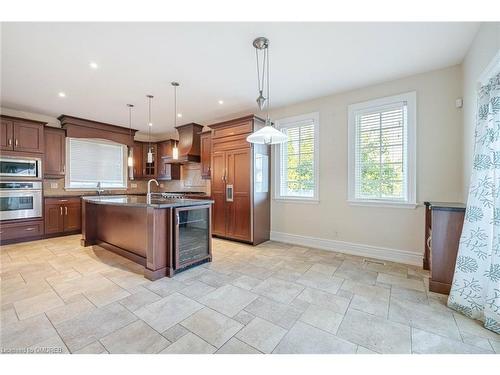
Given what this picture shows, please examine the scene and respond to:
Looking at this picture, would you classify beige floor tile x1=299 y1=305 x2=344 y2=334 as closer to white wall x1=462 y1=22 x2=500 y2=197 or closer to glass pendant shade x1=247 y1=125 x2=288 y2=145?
glass pendant shade x1=247 y1=125 x2=288 y2=145

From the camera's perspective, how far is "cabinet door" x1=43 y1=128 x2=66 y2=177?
488 cm

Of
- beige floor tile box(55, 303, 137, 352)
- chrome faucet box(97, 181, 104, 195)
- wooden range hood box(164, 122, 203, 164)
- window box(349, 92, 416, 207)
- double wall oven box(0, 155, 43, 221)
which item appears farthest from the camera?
chrome faucet box(97, 181, 104, 195)

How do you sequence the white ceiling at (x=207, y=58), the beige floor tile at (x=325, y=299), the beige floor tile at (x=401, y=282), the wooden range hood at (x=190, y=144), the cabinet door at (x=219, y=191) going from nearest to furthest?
the beige floor tile at (x=325, y=299)
the white ceiling at (x=207, y=58)
the beige floor tile at (x=401, y=282)
the cabinet door at (x=219, y=191)
the wooden range hood at (x=190, y=144)

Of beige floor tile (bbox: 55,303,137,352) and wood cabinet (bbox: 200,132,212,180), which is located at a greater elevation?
wood cabinet (bbox: 200,132,212,180)

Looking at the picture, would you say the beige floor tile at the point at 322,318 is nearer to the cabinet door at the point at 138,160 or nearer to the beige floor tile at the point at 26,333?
the beige floor tile at the point at 26,333

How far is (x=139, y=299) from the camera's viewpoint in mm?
2314

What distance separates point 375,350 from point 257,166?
3.30 meters

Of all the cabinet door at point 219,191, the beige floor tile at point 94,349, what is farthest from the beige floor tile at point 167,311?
the cabinet door at point 219,191

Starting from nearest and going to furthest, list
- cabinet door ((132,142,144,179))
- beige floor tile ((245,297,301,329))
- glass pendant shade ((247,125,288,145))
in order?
1. beige floor tile ((245,297,301,329))
2. glass pendant shade ((247,125,288,145))
3. cabinet door ((132,142,144,179))

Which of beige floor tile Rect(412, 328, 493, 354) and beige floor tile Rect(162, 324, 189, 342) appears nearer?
beige floor tile Rect(412, 328, 493, 354)

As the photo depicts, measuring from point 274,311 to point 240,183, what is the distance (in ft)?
8.80

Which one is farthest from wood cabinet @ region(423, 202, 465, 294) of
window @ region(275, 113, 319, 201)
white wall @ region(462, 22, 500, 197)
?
window @ region(275, 113, 319, 201)

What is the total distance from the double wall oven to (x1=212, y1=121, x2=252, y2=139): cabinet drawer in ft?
12.1

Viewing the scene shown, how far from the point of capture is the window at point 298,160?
4227 millimetres
